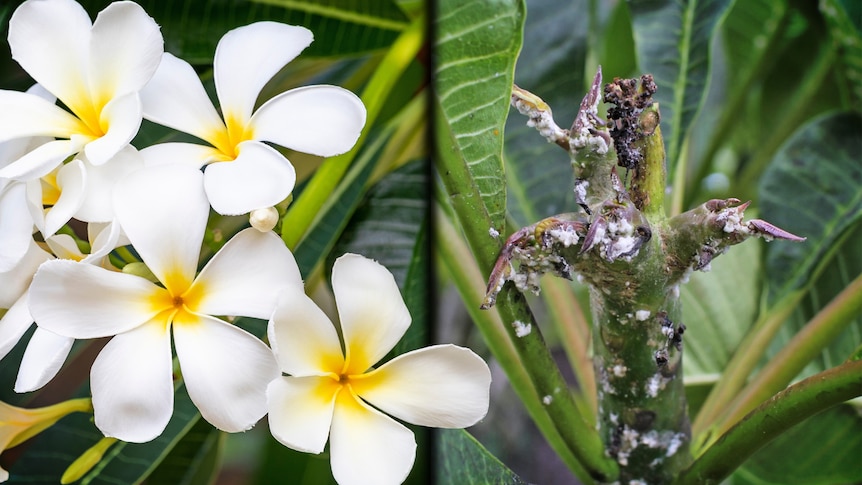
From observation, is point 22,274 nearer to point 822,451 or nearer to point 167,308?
point 167,308

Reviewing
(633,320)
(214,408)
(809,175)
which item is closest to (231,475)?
(214,408)

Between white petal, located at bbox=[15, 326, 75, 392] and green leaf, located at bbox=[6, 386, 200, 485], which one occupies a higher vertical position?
white petal, located at bbox=[15, 326, 75, 392]

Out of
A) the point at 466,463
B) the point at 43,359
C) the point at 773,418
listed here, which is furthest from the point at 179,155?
the point at 773,418

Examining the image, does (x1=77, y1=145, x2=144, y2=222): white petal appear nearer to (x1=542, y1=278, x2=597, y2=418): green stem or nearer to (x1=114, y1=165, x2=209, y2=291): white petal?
(x1=114, y1=165, x2=209, y2=291): white petal

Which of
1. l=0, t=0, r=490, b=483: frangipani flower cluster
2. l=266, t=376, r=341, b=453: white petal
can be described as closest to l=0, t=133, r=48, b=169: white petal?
l=0, t=0, r=490, b=483: frangipani flower cluster

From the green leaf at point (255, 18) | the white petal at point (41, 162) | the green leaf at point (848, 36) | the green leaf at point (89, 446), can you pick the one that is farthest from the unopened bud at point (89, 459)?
the green leaf at point (848, 36)

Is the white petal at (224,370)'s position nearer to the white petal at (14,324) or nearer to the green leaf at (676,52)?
the white petal at (14,324)
